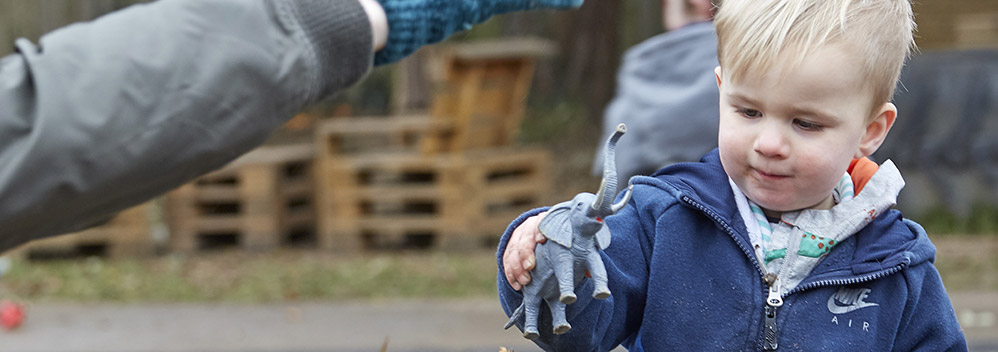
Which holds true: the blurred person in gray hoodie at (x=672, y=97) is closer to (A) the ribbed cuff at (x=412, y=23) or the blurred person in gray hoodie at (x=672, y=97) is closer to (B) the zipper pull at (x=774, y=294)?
(B) the zipper pull at (x=774, y=294)

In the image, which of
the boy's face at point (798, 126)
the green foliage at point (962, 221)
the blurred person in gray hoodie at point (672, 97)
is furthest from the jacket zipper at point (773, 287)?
the green foliage at point (962, 221)

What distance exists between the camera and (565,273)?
1363mm

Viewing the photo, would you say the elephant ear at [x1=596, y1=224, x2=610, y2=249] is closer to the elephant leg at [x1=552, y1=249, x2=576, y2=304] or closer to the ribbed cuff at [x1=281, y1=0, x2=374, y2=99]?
the elephant leg at [x1=552, y1=249, x2=576, y2=304]

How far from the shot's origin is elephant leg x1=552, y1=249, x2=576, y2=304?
1359mm

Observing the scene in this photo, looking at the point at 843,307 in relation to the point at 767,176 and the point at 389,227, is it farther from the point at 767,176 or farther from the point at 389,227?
the point at 389,227

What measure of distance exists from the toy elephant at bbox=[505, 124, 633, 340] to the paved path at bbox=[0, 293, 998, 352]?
3615 millimetres

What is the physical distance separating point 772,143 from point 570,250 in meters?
0.36

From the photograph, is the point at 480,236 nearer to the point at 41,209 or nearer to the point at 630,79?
the point at 630,79

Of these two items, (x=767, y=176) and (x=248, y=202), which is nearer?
(x=767, y=176)

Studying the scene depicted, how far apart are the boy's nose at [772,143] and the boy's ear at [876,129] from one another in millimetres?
178

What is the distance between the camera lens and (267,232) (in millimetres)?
6977

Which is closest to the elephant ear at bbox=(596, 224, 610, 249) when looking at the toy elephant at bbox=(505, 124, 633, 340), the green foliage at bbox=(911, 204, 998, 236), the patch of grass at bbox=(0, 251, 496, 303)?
the toy elephant at bbox=(505, 124, 633, 340)

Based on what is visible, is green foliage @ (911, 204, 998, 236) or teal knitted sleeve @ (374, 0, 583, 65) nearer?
teal knitted sleeve @ (374, 0, 583, 65)

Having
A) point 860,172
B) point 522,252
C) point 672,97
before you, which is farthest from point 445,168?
point 522,252
